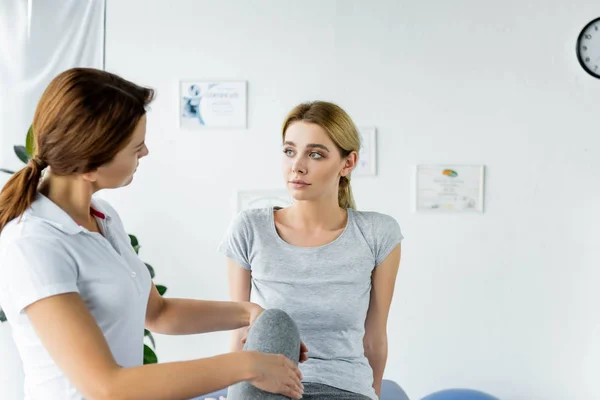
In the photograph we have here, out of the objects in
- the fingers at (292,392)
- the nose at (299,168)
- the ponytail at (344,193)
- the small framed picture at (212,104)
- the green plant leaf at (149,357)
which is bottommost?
the green plant leaf at (149,357)

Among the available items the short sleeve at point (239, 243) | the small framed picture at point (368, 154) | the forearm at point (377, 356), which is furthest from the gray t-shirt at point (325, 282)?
the small framed picture at point (368, 154)

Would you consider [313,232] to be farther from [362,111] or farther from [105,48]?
[105,48]

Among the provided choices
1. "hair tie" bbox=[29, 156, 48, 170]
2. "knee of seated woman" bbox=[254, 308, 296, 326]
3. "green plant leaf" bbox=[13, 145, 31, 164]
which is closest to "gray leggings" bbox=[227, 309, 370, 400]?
"knee of seated woman" bbox=[254, 308, 296, 326]

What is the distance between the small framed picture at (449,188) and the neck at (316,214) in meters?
1.20

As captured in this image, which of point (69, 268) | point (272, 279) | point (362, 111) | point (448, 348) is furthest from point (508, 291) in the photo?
point (69, 268)

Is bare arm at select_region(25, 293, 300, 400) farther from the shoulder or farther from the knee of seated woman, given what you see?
the shoulder

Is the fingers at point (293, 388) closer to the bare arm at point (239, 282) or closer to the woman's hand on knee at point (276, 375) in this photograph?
the woman's hand on knee at point (276, 375)

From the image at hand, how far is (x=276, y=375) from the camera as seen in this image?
1.20 m

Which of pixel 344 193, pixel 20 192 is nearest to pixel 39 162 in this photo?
pixel 20 192

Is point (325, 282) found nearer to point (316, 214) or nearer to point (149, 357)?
point (316, 214)

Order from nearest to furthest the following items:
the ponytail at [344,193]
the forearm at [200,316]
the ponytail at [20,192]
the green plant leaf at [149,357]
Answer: the ponytail at [20,192]
the forearm at [200,316]
the ponytail at [344,193]
the green plant leaf at [149,357]

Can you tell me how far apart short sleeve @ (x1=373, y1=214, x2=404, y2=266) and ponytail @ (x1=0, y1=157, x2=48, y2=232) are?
0.90 metres

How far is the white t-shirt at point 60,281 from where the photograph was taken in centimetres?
109

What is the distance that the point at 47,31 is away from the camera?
2912mm
